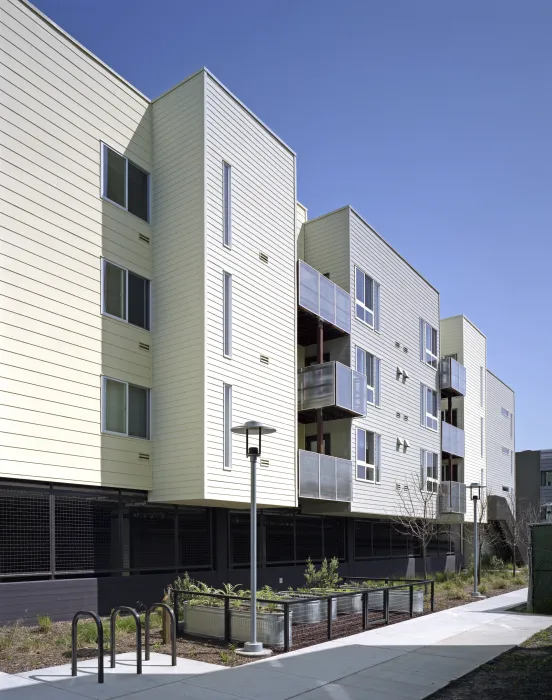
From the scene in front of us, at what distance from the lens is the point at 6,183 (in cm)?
1526

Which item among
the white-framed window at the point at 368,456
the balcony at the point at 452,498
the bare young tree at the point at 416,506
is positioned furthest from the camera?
the balcony at the point at 452,498

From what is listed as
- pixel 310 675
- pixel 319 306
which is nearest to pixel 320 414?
pixel 319 306

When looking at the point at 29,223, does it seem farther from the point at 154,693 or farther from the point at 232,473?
the point at 154,693

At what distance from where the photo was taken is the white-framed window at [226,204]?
1900 centimetres

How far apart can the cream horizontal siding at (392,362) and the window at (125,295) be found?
28.2ft

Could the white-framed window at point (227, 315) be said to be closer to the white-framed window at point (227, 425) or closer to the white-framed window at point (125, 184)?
the white-framed window at point (227, 425)

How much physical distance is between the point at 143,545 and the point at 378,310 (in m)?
13.3

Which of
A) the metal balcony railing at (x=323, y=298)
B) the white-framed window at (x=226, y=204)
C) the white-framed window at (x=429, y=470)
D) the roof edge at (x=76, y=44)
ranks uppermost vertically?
the roof edge at (x=76, y=44)

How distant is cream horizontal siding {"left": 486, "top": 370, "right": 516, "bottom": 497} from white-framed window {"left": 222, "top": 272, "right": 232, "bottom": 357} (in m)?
25.8

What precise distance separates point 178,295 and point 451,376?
1876 cm

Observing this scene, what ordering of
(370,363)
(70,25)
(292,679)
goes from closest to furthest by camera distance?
1. (292,679)
2. (70,25)
3. (370,363)

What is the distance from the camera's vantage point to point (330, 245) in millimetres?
25812

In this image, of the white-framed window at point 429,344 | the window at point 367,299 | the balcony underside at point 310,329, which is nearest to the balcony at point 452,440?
the white-framed window at point 429,344

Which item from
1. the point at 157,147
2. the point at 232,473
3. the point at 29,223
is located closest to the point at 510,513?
the point at 232,473
